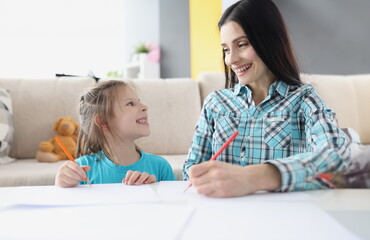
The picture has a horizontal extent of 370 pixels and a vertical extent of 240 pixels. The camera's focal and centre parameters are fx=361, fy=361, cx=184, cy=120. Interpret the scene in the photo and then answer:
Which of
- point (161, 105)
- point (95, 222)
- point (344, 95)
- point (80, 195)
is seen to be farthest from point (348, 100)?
point (95, 222)

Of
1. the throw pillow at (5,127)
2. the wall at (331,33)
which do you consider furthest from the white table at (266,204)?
the wall at (331,33)

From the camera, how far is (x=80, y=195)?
599 mm

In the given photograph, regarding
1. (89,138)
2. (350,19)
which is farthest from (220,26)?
(350,19)

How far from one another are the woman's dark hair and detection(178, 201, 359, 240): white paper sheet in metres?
0.55

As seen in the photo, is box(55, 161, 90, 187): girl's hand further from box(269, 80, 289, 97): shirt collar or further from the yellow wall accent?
the yellow wall accent

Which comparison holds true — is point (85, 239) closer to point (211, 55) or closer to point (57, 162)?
point (57, 162)

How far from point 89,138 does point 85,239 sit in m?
0.94

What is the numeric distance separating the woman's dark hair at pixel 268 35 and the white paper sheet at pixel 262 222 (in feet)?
1.82

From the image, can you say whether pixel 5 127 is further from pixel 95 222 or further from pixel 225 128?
pixel 95 222

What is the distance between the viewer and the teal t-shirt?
1129mm

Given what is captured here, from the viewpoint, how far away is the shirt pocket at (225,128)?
1034 mm

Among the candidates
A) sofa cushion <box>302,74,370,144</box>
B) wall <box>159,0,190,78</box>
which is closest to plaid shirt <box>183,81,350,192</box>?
sofa cushion <box>302,74,370,144</box>

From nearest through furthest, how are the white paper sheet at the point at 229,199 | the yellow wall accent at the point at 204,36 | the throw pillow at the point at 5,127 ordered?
1. the white paper sheet at the point at 229,199
2. the throw pillow at the point at 5,127
3. the yellow wall accent at the point at 204,36

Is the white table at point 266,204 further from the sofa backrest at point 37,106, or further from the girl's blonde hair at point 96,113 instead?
the sofa backrest at point 37,106
